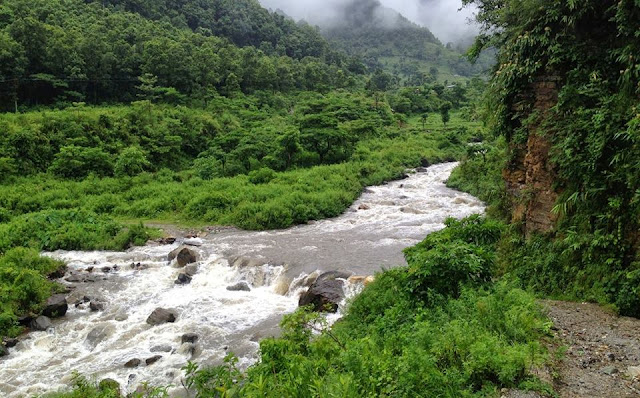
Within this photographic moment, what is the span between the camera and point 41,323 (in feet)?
42.5

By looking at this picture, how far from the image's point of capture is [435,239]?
10.1 meters

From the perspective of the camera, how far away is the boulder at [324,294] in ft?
42.7

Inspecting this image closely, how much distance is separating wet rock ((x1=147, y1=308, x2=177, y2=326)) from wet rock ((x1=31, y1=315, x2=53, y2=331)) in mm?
Result: 2849

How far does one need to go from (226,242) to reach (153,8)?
2651 inches

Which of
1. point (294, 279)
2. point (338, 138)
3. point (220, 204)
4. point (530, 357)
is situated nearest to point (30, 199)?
point (220, 204)

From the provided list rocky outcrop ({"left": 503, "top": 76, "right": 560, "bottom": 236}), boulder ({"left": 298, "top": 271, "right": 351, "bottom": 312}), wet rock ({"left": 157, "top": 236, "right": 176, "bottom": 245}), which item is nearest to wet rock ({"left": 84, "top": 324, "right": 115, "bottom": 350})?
boulder ({"left": 298, "top": 271, "right": 351, "bottom": 312})

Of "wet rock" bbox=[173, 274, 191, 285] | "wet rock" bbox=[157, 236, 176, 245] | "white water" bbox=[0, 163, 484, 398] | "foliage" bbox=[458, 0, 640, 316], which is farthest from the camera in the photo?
"wet rock" bbox=[157, 236, 176, 245]

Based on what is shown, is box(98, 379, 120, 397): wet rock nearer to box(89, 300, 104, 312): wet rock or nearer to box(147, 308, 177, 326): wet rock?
box(147, 308, 177, 326): wet rock

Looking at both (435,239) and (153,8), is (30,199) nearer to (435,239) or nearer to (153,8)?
(435,239)

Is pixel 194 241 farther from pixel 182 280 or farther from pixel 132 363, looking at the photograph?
pixel 132 363

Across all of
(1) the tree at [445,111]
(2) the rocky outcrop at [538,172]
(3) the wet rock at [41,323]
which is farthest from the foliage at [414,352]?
(1) the tree at [445,111]

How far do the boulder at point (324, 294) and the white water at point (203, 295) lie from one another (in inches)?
20.4

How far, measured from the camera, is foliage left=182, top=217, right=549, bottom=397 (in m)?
5.36

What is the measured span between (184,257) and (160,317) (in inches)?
190
